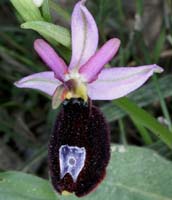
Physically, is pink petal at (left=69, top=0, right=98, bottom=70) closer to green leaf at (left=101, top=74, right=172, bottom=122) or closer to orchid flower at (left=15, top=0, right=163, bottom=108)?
orchid flower at (left=15, top=0, right=163, bottom=108)

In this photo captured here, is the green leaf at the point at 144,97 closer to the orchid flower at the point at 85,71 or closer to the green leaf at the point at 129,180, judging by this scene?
the green leaf at the point at 129,180

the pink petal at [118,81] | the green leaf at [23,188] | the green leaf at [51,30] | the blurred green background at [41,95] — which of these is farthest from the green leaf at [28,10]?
the blurred green background at [41,95]

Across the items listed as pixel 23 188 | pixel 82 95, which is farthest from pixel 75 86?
pixel 23 188

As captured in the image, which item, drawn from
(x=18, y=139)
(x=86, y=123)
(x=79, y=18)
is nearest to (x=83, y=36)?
(x=79, y=18)

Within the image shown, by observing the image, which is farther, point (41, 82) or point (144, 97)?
point (144, 97)

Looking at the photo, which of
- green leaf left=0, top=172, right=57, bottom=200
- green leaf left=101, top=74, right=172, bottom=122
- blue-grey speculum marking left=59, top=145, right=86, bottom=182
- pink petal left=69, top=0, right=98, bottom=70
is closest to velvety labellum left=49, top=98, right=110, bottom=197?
blue-grey speculum marking left=59, top=145, right=86, bottom=182

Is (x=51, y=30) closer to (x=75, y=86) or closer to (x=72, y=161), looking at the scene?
(x=75, y=86)
